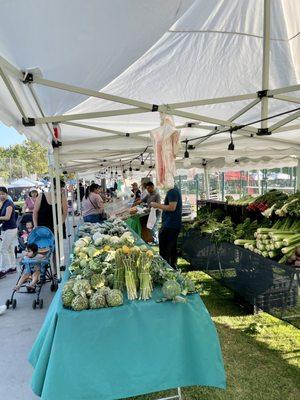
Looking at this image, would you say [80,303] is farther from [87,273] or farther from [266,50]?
[266,50]

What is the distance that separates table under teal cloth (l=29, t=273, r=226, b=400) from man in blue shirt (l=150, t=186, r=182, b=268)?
3.19 metres

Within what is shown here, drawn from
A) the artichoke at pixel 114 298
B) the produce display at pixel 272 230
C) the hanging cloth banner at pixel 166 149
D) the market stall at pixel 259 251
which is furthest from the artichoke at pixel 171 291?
the produce display at pixel 272 230

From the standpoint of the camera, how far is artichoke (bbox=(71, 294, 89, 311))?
8.53ft

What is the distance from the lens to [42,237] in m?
6.06

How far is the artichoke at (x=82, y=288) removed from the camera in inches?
107

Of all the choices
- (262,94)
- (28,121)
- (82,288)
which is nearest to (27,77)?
(28,121)

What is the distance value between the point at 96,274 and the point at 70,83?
5.65 ft

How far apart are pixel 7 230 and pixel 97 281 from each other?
460cm

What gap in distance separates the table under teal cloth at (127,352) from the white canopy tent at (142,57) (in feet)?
6.06

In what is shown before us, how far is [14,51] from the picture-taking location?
2266mm

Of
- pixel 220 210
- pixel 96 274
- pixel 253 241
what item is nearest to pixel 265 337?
pixel 253 241

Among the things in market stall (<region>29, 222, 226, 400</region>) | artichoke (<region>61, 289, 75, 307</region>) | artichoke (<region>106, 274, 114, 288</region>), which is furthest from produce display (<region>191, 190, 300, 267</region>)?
artichoke (<region>61, 289, 75, 307</region>)

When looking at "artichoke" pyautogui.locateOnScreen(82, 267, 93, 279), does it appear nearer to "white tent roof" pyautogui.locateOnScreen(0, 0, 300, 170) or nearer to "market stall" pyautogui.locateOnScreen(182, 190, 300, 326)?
"white tent roof" pyautogui.locateOnScreen(0, 0, 300, 170)

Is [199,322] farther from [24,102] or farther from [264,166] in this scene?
[264,166]
